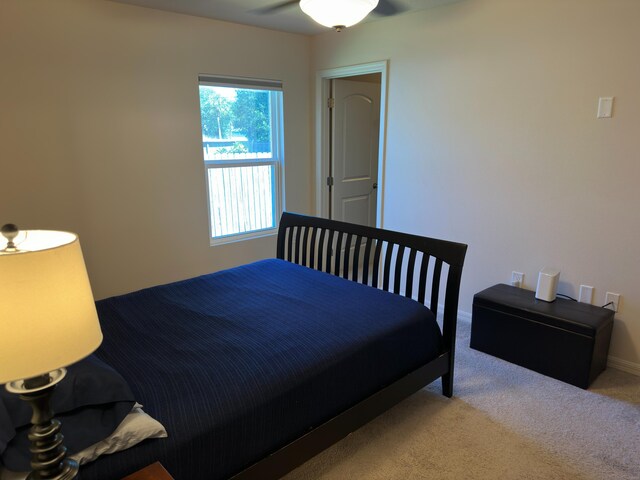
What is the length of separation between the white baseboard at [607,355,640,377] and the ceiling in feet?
8.78

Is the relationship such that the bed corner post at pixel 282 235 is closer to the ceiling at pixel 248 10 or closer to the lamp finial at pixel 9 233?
the ceiling at pixel 248 10

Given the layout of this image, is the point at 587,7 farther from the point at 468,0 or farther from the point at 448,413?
the point at 448,413

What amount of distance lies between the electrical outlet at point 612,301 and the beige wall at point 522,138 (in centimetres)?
3

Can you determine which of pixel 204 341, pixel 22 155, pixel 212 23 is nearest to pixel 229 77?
pixel 212 23

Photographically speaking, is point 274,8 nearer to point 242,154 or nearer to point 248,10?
point 248,10

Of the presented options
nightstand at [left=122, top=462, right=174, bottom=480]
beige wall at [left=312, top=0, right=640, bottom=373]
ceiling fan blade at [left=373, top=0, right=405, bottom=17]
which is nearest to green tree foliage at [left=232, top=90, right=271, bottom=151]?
beige wall at [left=312, top=0, right=640, bottom=373]

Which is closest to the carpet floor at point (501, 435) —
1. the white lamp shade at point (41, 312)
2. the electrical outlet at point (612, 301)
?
the electrical outlet at point (612, 301)

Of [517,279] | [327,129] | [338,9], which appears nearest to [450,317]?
[517,279]

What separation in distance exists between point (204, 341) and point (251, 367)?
332 millimetres

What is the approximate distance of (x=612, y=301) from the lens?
8.66 ft

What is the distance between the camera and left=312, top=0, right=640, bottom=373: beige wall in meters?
2.51

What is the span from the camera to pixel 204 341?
1899 mm

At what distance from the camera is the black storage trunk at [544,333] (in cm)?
245

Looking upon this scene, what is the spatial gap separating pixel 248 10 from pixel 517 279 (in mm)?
2845
